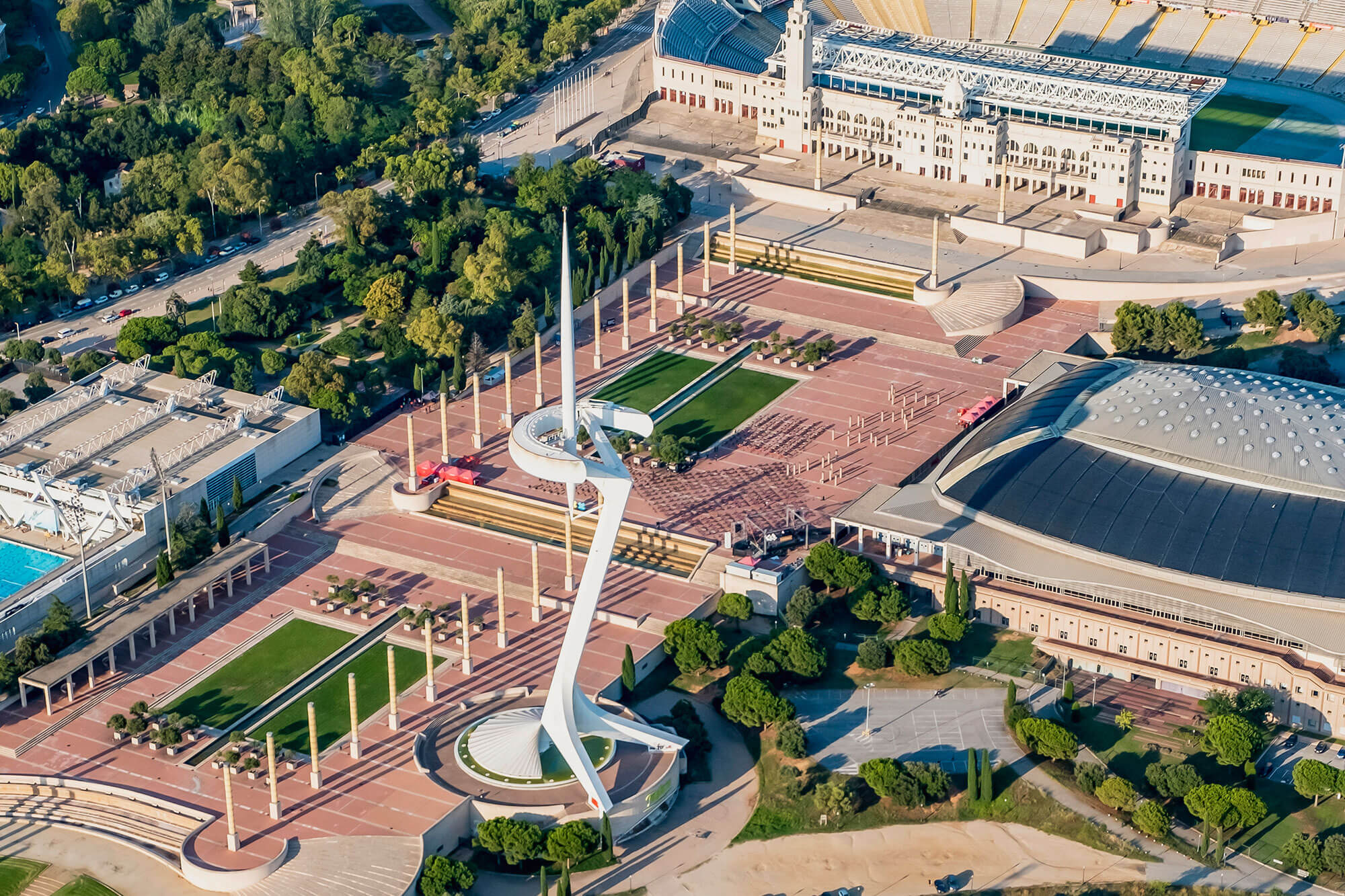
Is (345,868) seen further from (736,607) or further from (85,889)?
(736,607)

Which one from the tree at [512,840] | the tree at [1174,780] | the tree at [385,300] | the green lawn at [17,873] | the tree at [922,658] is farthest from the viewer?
the tree at [385,300]

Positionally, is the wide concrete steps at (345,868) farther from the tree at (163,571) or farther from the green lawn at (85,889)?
the tree at (163,571)

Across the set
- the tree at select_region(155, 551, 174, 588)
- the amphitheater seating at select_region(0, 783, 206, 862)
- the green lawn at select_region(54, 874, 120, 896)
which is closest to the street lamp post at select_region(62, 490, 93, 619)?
the tree at select_region(155, 551, 174, 588)

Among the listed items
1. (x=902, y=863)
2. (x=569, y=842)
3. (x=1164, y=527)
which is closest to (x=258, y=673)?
(x=569, y=842)

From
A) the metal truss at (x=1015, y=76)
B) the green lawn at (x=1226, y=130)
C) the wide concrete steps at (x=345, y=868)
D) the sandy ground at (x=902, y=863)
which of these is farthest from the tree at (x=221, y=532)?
the green lawn at (x=1226, y=130)

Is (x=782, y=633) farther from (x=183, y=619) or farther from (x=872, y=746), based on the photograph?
(x=183, y=619)

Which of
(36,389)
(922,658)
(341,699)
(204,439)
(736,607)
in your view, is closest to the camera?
(341,699)
